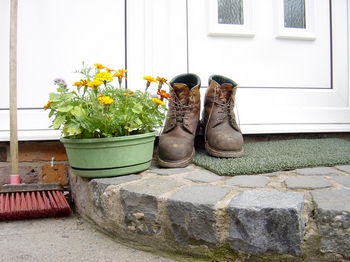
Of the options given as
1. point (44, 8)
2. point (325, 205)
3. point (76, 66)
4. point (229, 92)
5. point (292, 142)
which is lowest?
point (325, 205)

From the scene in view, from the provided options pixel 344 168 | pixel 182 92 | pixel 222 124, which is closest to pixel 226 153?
pixel 222 124

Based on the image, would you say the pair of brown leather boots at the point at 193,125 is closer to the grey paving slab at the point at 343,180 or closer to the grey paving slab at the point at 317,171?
the grey paving slab at the point at 317,171

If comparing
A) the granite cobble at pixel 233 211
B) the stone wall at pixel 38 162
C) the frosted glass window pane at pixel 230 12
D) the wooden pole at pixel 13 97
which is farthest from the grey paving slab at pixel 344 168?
the wooden pole at pixel 13 97

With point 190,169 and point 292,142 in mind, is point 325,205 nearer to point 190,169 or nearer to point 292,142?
point 190,169

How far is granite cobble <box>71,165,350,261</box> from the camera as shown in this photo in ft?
2.71

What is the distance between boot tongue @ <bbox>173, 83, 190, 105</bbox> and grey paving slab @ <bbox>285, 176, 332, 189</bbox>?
0.61 metres

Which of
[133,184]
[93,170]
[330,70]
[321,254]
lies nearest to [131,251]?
[133,184]

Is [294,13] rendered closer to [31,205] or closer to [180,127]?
[180,127]

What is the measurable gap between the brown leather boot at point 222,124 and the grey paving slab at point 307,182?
1.22ft

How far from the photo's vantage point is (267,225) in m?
0.83

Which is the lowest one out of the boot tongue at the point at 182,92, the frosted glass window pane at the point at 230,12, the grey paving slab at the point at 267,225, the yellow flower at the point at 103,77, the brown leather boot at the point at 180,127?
the grey paving slab at the point at 267,225

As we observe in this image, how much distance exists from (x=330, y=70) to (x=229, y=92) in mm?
986

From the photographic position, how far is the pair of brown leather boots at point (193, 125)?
143 centimetres

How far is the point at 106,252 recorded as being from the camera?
106cm
